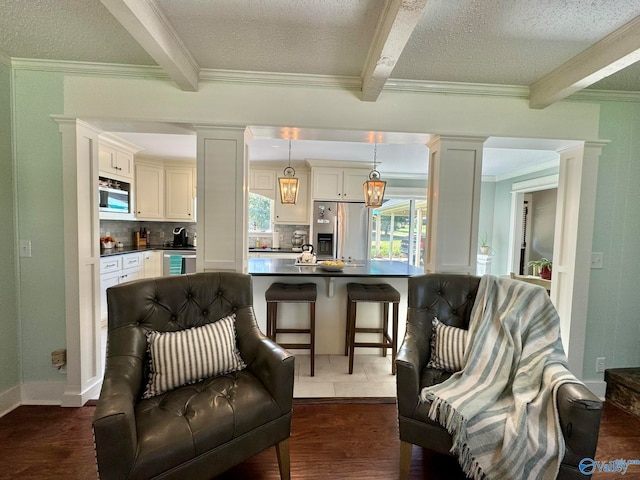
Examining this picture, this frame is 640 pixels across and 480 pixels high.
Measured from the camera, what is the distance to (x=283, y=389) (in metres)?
1.38

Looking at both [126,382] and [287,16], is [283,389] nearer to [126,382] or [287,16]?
[126,382]

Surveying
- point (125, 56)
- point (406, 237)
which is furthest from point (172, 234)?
point (406, 237)

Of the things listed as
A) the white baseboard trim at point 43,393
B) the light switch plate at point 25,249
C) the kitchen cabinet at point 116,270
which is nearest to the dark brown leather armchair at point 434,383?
the white baseboard trim at point 43,393

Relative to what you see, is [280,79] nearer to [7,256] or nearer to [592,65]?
[592,65]

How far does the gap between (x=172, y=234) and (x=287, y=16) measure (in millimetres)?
4451

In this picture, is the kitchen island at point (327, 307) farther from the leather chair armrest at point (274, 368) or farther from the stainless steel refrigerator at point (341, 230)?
the stainless steel refrigerator at point (341, 230)

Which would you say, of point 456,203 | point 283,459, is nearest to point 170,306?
point 283,459

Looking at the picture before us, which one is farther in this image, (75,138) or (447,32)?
(75,138)

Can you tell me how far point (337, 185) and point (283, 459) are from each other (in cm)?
378

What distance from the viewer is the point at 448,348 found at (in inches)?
66.0

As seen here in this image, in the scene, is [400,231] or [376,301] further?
[400,231]

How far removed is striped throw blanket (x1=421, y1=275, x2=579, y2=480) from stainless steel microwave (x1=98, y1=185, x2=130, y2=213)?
409cm

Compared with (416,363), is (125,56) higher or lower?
higher

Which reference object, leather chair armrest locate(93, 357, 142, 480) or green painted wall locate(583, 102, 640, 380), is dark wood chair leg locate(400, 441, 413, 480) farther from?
green painted wall locate(583, 102, 640, 380)
